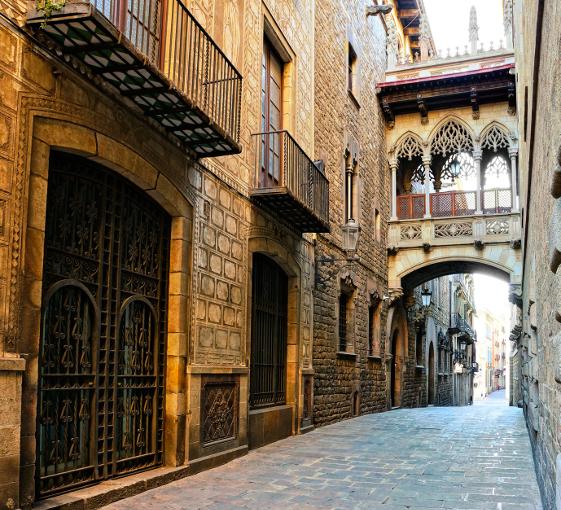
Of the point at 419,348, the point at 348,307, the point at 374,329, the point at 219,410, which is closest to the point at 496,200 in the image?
the point at 374,329

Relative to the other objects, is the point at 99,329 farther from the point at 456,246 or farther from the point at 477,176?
the point at 477,176

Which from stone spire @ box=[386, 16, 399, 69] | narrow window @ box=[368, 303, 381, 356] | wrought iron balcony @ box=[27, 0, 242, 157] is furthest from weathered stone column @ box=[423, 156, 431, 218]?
wrought iron balcony @ box=[27, 0, 242, 157]

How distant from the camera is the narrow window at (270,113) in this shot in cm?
1091

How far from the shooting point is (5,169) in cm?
506

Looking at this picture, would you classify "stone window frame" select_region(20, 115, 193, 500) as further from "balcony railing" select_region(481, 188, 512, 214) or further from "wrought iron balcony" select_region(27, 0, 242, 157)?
"balcony railing" select_region(481, 188, 512, 214)

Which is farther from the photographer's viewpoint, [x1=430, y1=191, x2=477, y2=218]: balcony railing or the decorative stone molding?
the decorative stone molding

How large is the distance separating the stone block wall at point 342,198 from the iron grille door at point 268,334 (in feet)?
5.12

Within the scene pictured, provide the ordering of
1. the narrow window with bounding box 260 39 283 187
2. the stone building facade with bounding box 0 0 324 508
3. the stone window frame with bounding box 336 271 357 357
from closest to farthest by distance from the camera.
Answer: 1. the stone building facade with bounding box 0 0 324 508
2. the narrow window with bounding box 260 39 283 187
3. the stone window frame with bounding box 336 271 357 357

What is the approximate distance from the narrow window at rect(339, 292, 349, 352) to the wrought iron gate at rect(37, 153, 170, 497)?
8614 mm

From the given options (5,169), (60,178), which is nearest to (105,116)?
(60,178)

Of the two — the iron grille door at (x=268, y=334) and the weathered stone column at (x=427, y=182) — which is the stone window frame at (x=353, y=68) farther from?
the iron grille door at (x=268, y=334)

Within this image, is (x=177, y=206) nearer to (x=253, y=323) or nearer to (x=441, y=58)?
(x=253, y=323)

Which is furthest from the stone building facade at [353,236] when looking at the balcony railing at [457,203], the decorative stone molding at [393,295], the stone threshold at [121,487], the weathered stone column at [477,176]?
the stone threshold at [121,487]

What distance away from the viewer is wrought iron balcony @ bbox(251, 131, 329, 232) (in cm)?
1023
